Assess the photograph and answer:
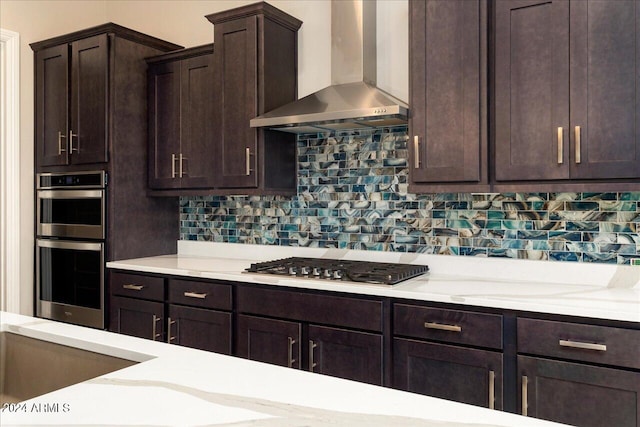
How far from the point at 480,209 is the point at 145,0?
10.00 feet

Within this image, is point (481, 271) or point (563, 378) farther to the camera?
point (481, 271)

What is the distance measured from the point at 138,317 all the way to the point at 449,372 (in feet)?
6.32

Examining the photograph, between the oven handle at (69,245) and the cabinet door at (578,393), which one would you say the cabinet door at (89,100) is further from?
the cabinet door at (578,393)

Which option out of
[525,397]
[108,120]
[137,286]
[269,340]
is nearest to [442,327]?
[525,397]

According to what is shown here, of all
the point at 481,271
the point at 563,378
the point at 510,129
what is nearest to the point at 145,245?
the point at 481,271

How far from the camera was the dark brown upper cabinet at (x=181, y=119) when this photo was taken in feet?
11.0

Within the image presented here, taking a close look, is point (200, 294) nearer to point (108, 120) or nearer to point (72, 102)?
point (108, 120)

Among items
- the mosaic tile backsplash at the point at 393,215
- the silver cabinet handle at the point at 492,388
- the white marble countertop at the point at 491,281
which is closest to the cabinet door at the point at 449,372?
the silver cabinet handle at the point at 492,388

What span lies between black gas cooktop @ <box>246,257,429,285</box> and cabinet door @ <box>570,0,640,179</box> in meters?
0.90

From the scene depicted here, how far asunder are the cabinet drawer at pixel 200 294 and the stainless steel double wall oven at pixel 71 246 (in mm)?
643

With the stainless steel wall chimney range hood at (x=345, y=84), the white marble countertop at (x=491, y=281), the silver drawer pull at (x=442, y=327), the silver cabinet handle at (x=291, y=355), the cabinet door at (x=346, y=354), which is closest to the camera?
the white marble countertop at (x=491, y=281)

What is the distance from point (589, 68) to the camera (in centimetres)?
222

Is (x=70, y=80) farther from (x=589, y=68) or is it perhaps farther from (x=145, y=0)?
(x=589, y=68)

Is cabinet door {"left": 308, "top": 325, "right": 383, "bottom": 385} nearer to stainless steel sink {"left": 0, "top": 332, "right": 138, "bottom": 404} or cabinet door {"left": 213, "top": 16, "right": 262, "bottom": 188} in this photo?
cabinet door {"left": 213, "top": 16, "right": 262, "bottom": 188}
